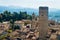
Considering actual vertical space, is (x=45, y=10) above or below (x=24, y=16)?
above

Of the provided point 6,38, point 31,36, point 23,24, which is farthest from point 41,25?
point 23,24

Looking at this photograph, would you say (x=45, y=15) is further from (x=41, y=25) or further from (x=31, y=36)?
(x=31, y=36)

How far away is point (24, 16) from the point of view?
30328mm

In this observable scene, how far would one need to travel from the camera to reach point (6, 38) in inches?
632

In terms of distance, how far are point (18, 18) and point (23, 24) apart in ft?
16.9

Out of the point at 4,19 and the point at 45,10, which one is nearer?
the point at 45,10

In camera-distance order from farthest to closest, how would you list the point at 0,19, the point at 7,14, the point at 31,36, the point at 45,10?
the point at 7,14, the point at 0,19, the point at 31,36, the point at 45,10

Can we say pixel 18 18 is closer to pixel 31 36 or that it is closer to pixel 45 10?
pixel 31 36

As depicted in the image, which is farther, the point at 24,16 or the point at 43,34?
the point at 24,16

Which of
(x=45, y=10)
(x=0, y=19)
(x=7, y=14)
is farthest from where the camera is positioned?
(x=7, y=14)

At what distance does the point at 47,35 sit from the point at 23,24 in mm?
10254

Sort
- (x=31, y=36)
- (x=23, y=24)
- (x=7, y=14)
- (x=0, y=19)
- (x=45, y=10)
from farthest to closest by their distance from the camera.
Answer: (x=7, y=14) < (x=0, y=19) < (x=23, y=24) < (x=31, y=36) < (x=45, y=10)

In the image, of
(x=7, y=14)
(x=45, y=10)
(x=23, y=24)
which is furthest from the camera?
(x=7, y=14)

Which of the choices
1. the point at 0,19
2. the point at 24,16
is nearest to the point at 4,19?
the point at 0,19
